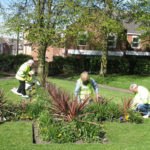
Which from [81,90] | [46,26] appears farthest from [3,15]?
[81,90]

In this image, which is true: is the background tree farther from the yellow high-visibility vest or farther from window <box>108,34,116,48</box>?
the yellow high-visibility vest

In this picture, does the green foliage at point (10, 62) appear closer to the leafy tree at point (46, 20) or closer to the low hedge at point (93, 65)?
the low hedge at point (93, 65)

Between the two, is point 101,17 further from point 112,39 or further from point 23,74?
point 23,74

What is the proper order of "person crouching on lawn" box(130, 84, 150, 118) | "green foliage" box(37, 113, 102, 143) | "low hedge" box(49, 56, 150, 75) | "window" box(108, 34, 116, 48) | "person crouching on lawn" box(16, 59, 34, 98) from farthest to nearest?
"low hedge" box(49, 56, 150, 75) < "window" box(108, 34, 116, 48) < "person crouching on lawn" box(16, 59, 34, 98) < "person crouching on lawn" box(130, 84, 150, 118) < "green foliage" box(37, 113, 102, 143)

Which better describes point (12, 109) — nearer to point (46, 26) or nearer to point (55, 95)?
point (55, 95)

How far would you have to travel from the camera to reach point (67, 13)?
18.9 meters

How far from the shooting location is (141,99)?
7105 millimetres

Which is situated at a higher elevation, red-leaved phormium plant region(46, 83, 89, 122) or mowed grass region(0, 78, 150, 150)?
red-leaved phormium plant region(46, 83, 89, 122)

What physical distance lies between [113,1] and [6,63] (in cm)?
1352

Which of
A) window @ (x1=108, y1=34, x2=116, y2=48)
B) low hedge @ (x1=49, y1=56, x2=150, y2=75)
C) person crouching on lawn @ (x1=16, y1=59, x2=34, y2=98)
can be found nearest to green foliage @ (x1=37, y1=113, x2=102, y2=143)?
person crouching on lawn @ (x1=16, y1=59, x2=34, y2=98)

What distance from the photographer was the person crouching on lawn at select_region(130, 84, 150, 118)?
7.07 meters

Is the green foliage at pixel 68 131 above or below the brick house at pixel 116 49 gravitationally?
below

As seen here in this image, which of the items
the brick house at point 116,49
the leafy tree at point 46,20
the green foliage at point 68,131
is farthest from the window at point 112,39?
the green foliage at point 68,131

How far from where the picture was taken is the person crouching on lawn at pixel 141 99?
707cm
